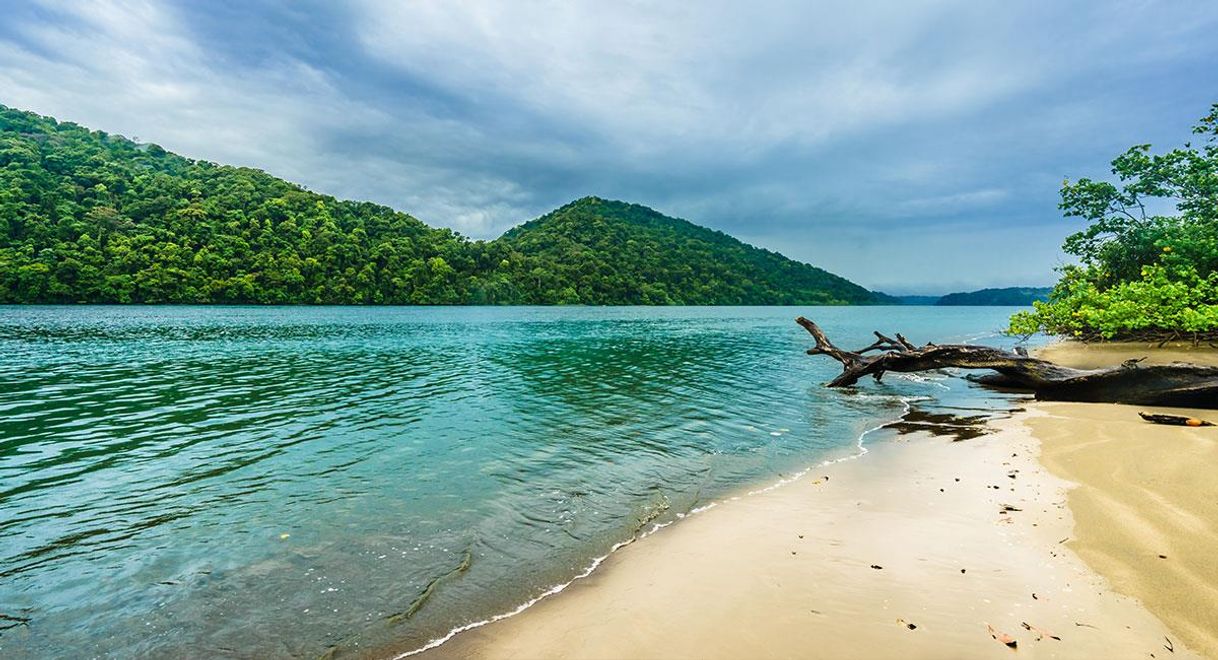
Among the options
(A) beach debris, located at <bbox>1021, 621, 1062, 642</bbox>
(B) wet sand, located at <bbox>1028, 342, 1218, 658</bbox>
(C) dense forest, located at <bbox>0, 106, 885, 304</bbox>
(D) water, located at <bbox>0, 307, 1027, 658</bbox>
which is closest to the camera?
(A) beach debris, located at <bbox>1021, 621, 1062, 642</bbox>

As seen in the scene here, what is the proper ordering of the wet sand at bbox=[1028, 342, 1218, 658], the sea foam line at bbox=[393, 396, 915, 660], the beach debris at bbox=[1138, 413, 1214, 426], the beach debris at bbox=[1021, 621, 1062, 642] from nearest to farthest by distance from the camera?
the beach debris at bbox=[1021, 621, 1062, 642] → the wet sand at bbox=[1028, 342, 1218, 658] → the sea foam line at bbox=[393, 396, 915, 660] → the beach debris at bbox=[1138, 413, 1214, 426]

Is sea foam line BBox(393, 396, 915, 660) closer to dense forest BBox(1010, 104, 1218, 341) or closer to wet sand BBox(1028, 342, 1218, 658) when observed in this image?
wet sand BBox(1028, 342, 1218, 658)

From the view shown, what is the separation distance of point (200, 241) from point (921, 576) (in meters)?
166

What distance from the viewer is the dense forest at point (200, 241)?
109688 millimetres

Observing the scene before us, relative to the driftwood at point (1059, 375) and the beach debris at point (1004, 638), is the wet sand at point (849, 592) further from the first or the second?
the driftwood at point (1059, 375)

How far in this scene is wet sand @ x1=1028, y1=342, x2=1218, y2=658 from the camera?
531 centimetres

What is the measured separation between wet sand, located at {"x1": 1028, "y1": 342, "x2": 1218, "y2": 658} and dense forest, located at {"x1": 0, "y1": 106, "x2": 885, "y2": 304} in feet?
495

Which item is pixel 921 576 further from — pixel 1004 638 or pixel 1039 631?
pixel 1004 638

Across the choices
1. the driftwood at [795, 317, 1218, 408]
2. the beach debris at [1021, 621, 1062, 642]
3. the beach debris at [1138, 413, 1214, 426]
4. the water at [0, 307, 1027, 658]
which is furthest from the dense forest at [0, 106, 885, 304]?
the beach debris at [1138, 413, 1214, 426]

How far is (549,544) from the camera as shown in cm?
815

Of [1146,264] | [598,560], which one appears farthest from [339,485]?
[1146,264]

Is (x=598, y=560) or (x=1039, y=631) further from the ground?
(x=1039, y=631)

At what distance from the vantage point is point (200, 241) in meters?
131

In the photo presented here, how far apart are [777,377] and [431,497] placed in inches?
896
